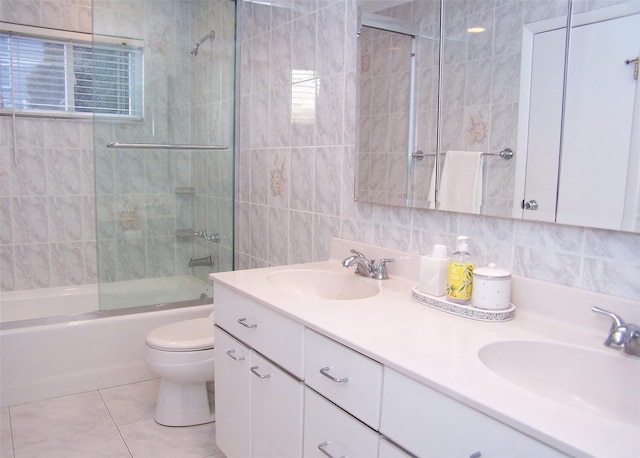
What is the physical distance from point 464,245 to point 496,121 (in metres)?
0.38

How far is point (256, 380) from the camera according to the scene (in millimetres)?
1659

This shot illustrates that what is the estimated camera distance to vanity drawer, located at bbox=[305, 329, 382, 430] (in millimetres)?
1175

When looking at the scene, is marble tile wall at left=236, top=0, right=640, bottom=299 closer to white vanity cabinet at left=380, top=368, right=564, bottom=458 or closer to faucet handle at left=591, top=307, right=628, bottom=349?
faucet handle at left=591, top=307, right=628, bottom=349

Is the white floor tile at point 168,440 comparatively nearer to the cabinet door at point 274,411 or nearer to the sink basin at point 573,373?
the cabinet door at point 274,411

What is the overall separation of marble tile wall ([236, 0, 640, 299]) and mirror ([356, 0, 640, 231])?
0.07 meters

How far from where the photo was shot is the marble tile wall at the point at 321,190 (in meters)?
1.34

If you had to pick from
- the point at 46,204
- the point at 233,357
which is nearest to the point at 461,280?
the point at 233,357

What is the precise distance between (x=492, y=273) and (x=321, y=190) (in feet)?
3.45

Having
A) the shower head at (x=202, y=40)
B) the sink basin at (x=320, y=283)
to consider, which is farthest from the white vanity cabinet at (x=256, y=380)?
the shower head at (x=202, y=40)

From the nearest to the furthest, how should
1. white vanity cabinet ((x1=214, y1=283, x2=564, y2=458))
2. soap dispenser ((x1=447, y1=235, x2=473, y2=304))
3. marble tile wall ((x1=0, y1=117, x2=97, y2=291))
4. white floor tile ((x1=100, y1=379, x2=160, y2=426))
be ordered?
white vanity cabinet ((x1=214, y1=283, x2=564, y2=458)) → soap dispenser ((x1=447, y1=235, x2=473, y2=304)) → white floor tile ((x1=100, y1=379, x2=160, y2=426)) → marble tile wall ((x1=0, y1=117, x2=97, y2=291))

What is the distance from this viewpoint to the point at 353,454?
125 cm

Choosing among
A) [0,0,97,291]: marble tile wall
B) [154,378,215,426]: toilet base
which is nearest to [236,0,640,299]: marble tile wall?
[154,378,215,426]: toilet base

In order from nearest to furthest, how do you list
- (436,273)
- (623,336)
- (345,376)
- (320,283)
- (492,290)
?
(623,336) → (345,376) → (492,290) → (436,273) → (320,283)

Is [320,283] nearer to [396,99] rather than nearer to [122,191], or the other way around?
[396,99]
